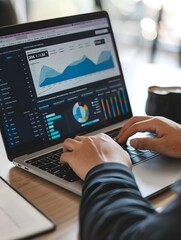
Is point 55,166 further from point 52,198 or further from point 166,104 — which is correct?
point 166,104

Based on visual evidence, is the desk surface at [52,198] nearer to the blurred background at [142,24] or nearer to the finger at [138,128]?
the finger at [138,128]

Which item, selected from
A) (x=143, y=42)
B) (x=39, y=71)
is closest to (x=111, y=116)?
(x=39, y=71)

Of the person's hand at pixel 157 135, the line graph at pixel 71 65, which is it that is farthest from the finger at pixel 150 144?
the line graph at pixel 71 65

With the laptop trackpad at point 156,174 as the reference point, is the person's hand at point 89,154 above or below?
above

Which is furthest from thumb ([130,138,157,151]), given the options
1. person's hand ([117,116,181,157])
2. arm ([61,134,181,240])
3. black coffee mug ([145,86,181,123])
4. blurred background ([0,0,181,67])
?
blurred background ([0,0,181,67])

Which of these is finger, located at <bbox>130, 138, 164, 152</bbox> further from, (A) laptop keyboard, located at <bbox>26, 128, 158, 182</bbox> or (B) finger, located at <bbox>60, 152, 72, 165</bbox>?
(B) finger, located at <bbox>60, 152, 72, 165</bbox>

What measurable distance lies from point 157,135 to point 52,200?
0.32m

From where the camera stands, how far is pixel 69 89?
1.12 metres

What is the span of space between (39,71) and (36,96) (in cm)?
7

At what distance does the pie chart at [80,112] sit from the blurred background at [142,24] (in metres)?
2.74

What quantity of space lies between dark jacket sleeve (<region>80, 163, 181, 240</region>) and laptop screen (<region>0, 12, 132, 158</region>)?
1.14 ft

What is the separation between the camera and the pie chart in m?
1.13

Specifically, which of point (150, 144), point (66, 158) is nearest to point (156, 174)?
point (150, 144)

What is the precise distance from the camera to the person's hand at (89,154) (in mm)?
826
